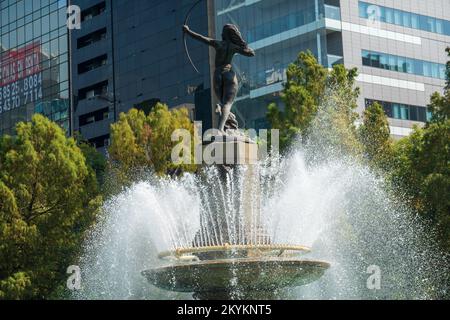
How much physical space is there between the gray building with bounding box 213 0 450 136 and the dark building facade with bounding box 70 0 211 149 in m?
4.55

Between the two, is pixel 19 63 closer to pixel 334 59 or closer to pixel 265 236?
pixel 334 59

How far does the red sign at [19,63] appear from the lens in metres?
71.6

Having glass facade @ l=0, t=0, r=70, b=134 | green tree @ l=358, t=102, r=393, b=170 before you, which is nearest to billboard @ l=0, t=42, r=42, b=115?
glass facade @ l=0, t=0, r=70, b=134

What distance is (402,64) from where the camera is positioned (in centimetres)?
5541

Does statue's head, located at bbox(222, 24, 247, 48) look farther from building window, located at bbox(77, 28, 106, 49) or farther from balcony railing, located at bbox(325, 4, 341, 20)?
building window, located at bbox(77, 28, 106, 49)

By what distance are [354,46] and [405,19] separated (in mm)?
4751

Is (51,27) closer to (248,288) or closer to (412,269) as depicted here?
(412,269)

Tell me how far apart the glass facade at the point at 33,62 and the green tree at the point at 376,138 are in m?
34.9

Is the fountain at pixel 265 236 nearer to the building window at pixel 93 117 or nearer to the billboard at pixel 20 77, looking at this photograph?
the building window at pixel 93 117

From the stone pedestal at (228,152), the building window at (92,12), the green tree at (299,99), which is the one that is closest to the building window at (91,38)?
the building window at (92,12)

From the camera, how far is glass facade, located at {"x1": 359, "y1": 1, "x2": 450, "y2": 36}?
5441 centimetres

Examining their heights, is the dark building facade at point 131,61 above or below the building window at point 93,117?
above
